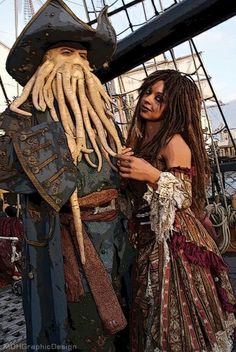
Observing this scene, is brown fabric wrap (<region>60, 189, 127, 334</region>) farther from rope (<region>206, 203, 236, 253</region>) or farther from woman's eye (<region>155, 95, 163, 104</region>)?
rope (<region>206, 203, 236, 253</region>)

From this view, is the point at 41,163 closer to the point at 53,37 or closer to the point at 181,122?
the point at 53,37

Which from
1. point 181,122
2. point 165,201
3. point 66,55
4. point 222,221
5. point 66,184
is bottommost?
point 222,221

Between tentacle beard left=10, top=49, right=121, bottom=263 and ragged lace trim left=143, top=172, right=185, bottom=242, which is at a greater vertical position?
tentacle beard left=10, top=49, right=121, bottom=263

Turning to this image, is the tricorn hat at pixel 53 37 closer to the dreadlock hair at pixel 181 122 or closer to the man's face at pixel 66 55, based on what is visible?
the man's face at pixel 66 55

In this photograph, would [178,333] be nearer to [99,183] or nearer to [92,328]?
[92,328]

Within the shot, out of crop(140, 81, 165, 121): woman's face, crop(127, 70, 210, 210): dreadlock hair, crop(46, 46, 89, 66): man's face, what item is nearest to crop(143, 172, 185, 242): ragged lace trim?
crop(127, 70, 210, 210): dreadlock hair

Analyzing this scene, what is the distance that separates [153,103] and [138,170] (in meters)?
0.40

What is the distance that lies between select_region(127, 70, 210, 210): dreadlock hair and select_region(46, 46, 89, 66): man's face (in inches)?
13.7

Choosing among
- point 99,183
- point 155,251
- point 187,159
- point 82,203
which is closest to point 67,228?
point 82,203

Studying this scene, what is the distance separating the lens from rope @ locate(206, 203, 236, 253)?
471cm

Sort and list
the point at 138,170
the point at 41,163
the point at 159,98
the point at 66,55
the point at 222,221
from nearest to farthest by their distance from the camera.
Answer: the point at 41,163 → the point at 138,170 → the point at 66,55 → the point at 159,98 → the point at 222,221

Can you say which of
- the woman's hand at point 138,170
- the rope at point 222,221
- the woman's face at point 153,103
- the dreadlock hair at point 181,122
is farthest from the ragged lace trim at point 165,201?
the rope at point 222,221

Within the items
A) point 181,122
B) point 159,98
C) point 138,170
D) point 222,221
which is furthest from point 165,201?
point 222,221

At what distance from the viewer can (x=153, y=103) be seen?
1.97 meters
